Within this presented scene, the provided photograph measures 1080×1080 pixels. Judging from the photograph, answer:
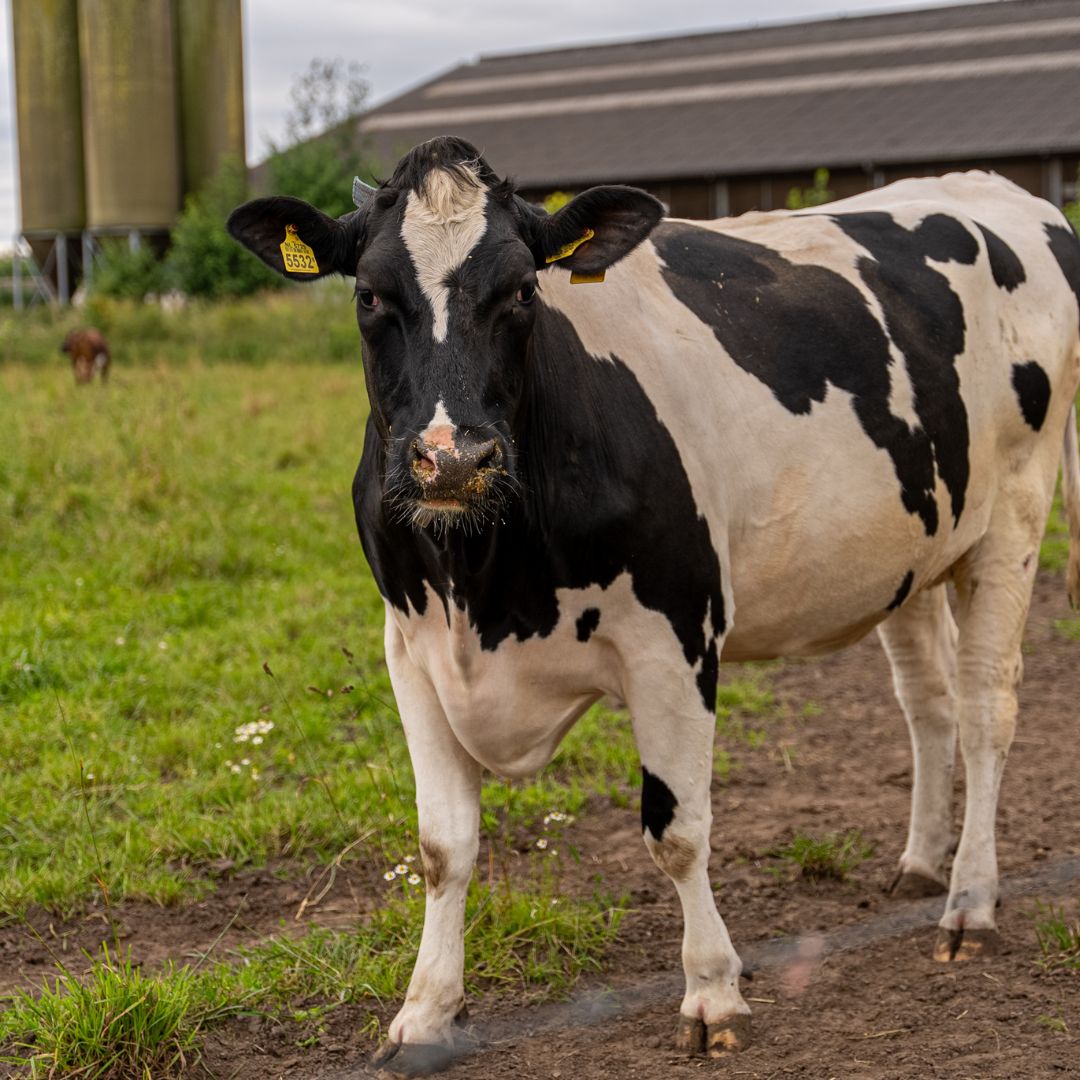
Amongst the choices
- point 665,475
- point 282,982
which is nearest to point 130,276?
point 282,982

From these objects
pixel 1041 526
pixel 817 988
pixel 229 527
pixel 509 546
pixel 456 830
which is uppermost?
pixel 509 546

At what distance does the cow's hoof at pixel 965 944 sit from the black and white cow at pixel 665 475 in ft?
0.04

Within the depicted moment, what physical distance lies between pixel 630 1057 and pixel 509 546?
129cm

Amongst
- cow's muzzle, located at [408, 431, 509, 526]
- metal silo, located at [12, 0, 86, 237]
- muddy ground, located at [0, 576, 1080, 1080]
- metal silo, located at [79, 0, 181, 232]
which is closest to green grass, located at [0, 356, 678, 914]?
muddy ground, located at [0, 576, 1080, 1080]

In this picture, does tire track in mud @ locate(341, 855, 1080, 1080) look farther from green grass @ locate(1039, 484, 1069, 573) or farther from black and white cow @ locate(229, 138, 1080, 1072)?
green grass @ locate(1039, 484, 1069, 573)

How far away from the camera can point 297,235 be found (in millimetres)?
3379

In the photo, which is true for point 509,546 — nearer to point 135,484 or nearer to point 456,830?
point 456,830

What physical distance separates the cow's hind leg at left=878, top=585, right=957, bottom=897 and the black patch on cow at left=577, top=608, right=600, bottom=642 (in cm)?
180

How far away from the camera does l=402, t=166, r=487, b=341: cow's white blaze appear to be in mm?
3066

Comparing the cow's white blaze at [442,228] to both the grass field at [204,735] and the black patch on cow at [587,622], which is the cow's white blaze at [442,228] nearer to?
the black patch on cow at [587,622]

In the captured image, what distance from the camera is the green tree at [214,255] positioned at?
104ft

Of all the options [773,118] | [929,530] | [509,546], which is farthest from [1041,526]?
[773,118]

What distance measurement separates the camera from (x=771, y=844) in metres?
4.98

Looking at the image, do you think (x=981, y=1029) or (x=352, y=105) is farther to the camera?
(x=352, y=105)
